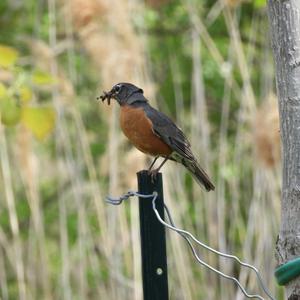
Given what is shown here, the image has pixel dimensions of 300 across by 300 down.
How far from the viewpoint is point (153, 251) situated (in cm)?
189

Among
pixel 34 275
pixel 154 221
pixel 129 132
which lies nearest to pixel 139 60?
pixel 34 275

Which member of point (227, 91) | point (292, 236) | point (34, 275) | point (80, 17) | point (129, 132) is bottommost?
point (34, 275)

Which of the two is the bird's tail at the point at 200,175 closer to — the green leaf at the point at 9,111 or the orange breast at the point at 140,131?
the orange breast at the point at 140,131

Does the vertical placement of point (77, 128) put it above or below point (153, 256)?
above

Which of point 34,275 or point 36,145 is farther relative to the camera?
point 36,145

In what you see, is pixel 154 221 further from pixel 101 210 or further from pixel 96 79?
pixel 96 79

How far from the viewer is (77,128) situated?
14.7ft

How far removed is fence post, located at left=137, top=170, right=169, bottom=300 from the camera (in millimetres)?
1880

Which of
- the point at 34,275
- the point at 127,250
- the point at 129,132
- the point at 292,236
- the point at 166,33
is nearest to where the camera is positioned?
the point at 292,236

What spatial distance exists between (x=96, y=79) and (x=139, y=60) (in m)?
1.70

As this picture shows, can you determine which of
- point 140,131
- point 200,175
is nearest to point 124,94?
point 140,131

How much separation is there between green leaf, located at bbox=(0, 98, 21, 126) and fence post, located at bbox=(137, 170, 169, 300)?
1247mm

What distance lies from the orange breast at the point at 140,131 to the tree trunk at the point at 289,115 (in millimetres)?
1107

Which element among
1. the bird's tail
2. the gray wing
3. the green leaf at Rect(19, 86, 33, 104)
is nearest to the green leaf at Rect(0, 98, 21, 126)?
the green leaf at Rect(19, 86, 33, 104)
